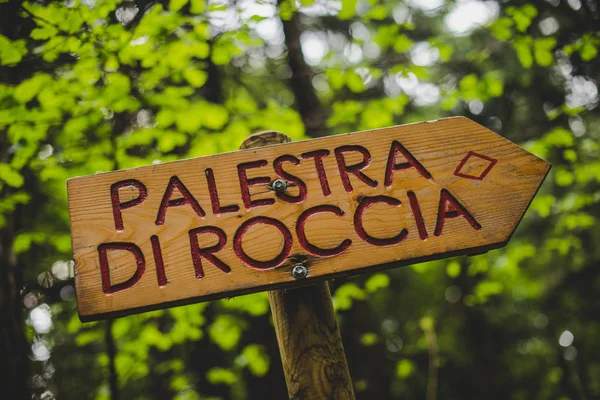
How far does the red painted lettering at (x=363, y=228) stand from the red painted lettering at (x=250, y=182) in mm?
238

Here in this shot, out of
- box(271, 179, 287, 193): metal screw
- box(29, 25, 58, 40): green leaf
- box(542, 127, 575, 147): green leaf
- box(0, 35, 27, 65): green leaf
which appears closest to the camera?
box(271, 179, 287, 193): metal screw

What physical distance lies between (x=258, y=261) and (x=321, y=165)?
327 mm

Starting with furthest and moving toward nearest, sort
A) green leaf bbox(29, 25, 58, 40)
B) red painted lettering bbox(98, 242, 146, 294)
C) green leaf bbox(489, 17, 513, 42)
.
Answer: green leaf bbox(489, 17, 513, 42)
green leaf bbox(29, 25, 58, 40)
red painted lettering bbox(98, 242, 146, 294)

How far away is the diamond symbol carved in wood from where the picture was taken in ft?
3.96

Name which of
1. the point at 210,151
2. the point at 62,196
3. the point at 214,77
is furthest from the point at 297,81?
the point at 62,196

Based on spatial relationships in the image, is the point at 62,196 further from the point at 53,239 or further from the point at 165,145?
the point at 165,145

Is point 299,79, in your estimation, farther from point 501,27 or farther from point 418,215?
point 418,215

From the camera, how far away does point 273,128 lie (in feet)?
9.37

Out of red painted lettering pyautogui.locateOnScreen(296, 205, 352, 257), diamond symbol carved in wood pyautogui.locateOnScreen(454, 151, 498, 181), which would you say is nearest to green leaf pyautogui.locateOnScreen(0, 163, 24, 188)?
red painted lettering pyautogui.locateOnScreen(296, 205, 352, 257)

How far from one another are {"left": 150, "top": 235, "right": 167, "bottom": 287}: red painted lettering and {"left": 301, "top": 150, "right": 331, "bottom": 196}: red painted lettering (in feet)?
1.52

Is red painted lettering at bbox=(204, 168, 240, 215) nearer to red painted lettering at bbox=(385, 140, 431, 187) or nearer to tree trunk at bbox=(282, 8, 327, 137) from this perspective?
red painted lettering at bbox=(385, 140, 431, 187)

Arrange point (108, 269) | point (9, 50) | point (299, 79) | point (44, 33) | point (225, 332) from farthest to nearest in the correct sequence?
point (299, 79), point (225, 332), point (44, 33), point (9, 50), point (108, 269)

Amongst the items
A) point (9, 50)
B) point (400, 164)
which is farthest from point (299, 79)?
point (400, 164)

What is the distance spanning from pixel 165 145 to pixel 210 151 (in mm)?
289
